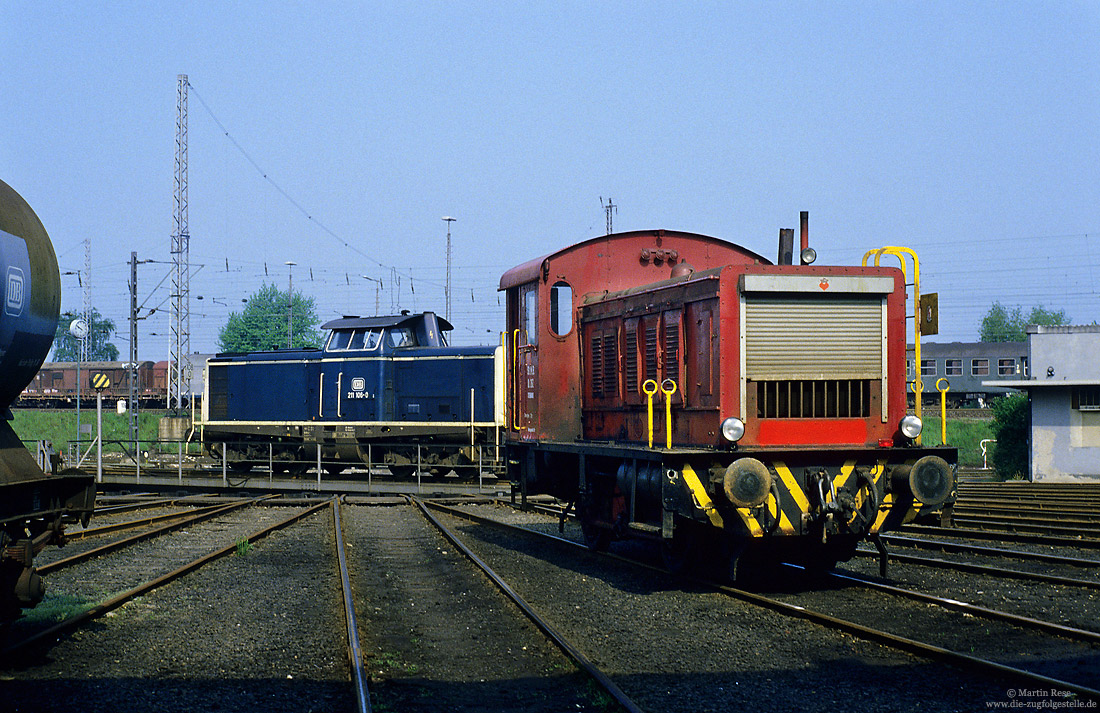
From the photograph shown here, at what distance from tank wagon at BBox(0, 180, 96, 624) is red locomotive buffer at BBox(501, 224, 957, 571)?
4.57 m

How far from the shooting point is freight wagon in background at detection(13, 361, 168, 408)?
53469 mm

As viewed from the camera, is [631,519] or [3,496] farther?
[631,519]

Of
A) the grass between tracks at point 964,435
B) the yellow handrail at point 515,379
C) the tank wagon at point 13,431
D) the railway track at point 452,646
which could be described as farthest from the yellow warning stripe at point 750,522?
the grass between tracks at point 964,435

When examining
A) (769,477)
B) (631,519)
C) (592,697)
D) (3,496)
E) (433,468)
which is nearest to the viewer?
(592,697)

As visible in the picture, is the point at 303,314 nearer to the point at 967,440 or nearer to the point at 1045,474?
the point at 967,440

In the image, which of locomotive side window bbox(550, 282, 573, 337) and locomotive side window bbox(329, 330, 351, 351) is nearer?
locomotive side window bbox(550, 282, 573, 337)

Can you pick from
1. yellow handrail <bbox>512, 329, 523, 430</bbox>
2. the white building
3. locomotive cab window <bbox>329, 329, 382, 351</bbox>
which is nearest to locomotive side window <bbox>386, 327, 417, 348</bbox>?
locomotive cab window <bbox>329, 329, 382, 351</bbox>

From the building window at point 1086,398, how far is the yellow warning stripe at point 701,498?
21522mm

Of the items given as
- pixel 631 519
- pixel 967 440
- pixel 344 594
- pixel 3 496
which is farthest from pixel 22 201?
pixel 967 440

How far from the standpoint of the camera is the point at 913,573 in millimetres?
9516

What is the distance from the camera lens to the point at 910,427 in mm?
8508

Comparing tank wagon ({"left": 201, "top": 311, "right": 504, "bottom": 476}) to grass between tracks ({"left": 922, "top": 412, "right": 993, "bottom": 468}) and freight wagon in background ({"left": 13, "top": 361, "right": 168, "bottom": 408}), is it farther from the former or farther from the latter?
freight wagon in background ({"left": 13, "top": 361, "right": 168, "bottom": 408})

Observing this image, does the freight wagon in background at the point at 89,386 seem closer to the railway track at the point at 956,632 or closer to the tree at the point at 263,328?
the tree at the point at 263,328

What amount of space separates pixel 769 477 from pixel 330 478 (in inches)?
749
